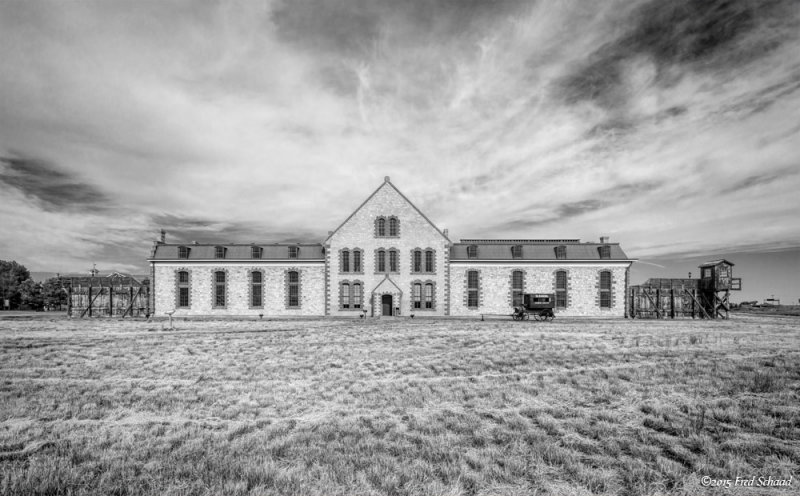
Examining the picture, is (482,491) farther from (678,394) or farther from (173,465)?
(678,394)

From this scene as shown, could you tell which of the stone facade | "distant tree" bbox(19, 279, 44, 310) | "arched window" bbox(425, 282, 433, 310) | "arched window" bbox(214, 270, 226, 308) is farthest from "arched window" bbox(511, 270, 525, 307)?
"distant tree" bbox(19, 279, 44, 310)

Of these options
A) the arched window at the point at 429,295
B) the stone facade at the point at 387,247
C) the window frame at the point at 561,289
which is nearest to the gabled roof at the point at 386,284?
the stone facade at the point at 387,247

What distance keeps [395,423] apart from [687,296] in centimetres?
4275

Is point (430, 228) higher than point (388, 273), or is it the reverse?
point (430, 228)

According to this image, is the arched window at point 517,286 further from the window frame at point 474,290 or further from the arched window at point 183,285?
the arched window at point 183,285

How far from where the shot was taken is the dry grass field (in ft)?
15.2

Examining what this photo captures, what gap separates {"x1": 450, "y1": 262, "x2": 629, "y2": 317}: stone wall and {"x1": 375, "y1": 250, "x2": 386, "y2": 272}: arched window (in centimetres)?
678

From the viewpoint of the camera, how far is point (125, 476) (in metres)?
4.66

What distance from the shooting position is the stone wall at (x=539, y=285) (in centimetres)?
3628

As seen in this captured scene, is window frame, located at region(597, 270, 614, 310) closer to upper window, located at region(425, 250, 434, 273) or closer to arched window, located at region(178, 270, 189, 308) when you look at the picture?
upper window, located at region(425, 250, 434, 273)

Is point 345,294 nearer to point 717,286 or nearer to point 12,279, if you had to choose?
point 717,286

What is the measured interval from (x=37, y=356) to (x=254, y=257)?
78.7ft

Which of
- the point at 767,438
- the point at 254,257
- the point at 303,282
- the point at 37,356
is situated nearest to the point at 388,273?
the point at 303,282

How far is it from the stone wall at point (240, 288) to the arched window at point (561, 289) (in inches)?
919
